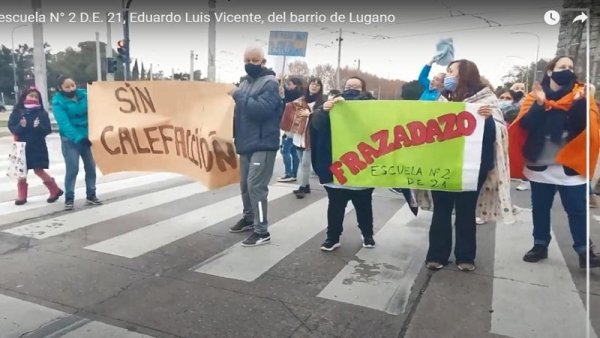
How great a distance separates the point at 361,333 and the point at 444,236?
156 centimetres

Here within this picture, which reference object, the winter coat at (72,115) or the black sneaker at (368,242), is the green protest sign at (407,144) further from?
the winter coat at (72,115)

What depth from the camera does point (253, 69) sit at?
4.68m

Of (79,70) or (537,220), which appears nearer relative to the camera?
(537,220)

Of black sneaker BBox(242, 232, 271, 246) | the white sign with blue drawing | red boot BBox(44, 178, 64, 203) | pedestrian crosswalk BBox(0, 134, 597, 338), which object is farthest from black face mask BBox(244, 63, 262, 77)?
the white sign with blue drawing

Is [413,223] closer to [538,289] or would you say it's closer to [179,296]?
[538,289]

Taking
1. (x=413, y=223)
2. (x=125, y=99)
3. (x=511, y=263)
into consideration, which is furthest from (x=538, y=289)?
(x=125, y=99)

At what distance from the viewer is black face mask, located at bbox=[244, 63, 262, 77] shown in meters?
4.67

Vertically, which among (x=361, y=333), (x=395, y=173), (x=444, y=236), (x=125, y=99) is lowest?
(x=361, y=333)

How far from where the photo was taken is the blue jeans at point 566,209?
431 centimetres

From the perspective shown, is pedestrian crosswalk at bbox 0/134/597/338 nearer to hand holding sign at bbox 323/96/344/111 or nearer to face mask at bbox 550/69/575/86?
hand holding sign at bbox 323/96/344/111

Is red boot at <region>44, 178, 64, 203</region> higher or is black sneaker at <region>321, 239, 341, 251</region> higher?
red boot at <region>44, 178, 64, 203</region>

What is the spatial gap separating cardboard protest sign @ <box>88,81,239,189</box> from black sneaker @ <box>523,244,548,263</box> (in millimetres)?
2923

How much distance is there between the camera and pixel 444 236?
438 cm

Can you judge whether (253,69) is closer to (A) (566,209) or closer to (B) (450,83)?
(B) (450,83)
